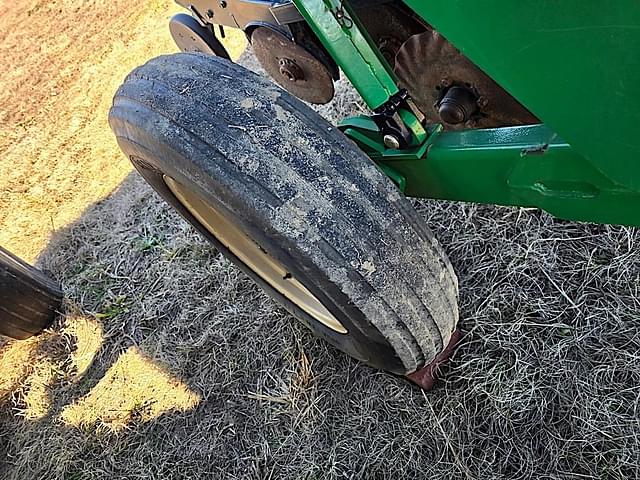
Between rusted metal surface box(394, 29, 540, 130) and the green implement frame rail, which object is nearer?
the green implement frame rail

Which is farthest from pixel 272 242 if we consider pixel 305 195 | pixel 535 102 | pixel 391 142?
pixel 535 102

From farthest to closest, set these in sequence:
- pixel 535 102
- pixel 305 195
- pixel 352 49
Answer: pixel 352 49 → pixel 305 195 → pixel 535 102

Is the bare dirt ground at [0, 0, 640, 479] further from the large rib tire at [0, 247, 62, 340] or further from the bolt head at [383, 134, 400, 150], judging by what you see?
the bolt head at [383, 134, 400, 150]

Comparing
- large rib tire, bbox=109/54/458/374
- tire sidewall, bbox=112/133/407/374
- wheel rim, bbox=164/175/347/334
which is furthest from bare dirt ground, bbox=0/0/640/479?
large rib tire, bbox=109/54/458/374

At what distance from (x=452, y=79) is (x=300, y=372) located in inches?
36.7

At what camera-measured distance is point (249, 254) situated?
1813 mm

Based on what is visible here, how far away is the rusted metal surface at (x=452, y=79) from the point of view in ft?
4.72

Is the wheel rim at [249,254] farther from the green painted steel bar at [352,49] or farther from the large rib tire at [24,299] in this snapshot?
the large rib tire at [24,299]

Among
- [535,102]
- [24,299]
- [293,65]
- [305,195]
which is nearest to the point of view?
[535,102]

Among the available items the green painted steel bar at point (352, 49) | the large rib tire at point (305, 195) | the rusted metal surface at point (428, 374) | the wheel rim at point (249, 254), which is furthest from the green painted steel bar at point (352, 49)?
the rusted metal surface at point (428, 374)

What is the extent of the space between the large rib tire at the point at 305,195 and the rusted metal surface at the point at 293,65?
333 millimetres

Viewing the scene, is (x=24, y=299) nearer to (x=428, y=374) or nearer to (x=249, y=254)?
(x=249, y=254)

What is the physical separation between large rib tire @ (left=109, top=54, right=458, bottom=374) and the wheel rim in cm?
38

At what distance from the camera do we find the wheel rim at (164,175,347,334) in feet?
5.61
